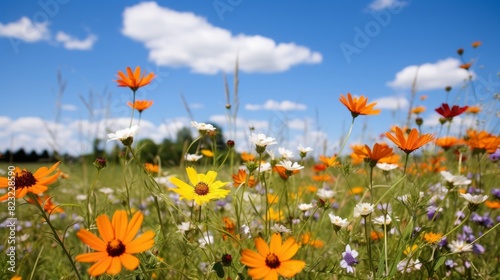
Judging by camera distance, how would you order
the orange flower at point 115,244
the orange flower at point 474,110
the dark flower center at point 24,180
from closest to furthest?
the orange flower at point 115,244, the dark flower center at point 24,180, the orange flower at point 474,110

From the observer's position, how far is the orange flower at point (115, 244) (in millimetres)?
606

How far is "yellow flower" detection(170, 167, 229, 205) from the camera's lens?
799 millimetres

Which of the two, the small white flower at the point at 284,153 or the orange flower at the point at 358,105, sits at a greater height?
the orange flower at the point at 358,105

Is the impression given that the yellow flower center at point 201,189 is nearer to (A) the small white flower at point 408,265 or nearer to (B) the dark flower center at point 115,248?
(B) the dark flower center at point 115,248

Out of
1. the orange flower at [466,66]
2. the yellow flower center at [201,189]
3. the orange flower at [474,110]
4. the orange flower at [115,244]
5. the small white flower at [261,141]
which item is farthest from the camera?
the orange flower at [466,66]

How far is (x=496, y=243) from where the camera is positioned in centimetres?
152

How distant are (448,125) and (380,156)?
1240 mm

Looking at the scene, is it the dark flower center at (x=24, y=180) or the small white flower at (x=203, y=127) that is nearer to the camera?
the dark flower center at (x=24, y=180)

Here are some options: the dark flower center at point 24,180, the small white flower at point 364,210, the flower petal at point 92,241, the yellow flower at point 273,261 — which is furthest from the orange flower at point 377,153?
the dark flower center at point 24,180

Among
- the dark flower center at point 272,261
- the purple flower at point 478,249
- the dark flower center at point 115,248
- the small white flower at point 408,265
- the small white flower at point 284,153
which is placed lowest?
the purple flower at point 478,249

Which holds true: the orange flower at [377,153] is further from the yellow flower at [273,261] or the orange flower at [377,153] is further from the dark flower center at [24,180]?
the dark flower center at [24,180]

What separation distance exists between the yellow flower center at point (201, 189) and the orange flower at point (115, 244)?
0.64 feet

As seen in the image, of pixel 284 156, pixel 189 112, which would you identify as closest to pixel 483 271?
pixel 284 156

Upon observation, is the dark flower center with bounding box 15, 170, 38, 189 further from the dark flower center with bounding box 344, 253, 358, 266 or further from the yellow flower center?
the dark flower center with bounding box 344, 253, 358, 266
